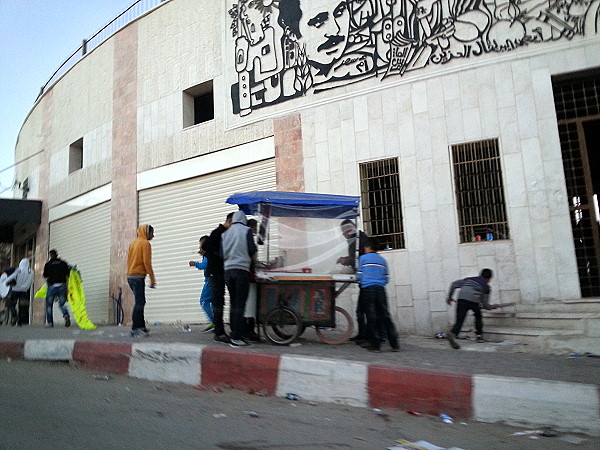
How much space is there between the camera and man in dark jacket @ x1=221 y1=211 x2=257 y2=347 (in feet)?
19.7

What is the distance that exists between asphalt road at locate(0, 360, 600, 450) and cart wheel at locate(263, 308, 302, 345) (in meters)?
1.39

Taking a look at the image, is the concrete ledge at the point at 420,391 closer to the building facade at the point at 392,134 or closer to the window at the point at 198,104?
the building facade at the point at 392,134

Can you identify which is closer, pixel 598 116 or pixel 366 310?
pixel 366 310

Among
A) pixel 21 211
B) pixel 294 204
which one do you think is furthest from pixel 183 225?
pixel 21 211

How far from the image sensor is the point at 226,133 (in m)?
11.1

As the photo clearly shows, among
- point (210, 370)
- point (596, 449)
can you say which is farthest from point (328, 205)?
point (596, 449)

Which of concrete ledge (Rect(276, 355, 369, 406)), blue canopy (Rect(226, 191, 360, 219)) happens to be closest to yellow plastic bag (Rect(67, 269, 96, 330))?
blue canopy (Rect(226, 191, 360, 219))

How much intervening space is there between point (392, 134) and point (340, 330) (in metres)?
3.82

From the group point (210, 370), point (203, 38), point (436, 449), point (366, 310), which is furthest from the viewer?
point (203, 38)

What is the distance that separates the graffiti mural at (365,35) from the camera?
326 inches

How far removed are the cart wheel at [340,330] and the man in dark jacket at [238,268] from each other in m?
1.30

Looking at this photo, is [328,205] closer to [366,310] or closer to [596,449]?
[366,310]

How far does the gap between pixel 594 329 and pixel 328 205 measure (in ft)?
12.8

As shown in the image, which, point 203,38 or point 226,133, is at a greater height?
point 203,38
